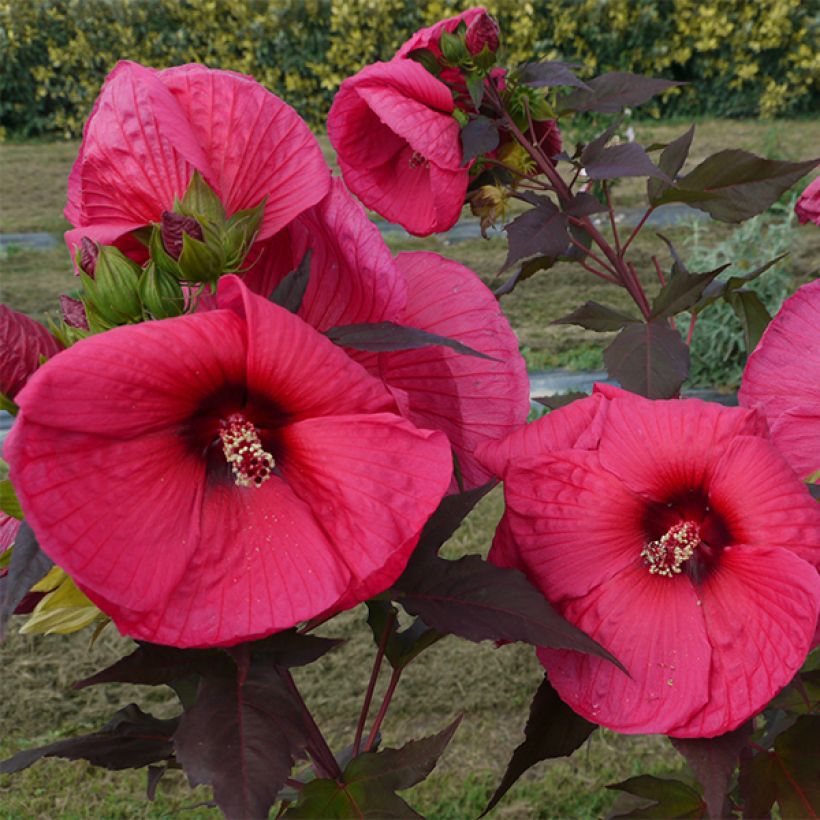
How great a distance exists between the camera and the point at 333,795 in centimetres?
60

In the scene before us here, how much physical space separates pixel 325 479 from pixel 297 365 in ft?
0.17

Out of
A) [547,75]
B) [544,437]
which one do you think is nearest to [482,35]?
[547,75]

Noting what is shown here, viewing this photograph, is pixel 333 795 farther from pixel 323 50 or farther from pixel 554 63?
pixel 323 50

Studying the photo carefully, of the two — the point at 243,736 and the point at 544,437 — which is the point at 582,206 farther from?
the point at 243,736

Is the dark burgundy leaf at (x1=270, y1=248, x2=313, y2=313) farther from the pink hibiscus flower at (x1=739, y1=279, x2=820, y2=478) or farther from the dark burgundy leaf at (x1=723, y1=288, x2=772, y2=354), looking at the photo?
the dark burgundy leaf at (x1=723, y1=288, x2=772, y2=354)

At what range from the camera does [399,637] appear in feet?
2.50

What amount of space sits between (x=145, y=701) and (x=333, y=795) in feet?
4.91

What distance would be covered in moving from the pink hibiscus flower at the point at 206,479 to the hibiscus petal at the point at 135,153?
12cm

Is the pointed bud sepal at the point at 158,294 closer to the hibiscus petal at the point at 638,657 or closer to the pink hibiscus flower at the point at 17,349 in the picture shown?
the pink hibiscus flower at the point at 17,349

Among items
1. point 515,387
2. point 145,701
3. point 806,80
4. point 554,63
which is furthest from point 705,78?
point 515,387

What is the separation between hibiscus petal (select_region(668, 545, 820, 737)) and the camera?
0.45m

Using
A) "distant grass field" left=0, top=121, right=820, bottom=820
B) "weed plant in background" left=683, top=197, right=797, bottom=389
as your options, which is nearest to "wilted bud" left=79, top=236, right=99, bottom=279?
"distant grass field" left=0, top=121, right=820, bottom=820

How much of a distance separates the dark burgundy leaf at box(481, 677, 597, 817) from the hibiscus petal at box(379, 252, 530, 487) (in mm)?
123

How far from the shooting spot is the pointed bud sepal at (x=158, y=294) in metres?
0.45
